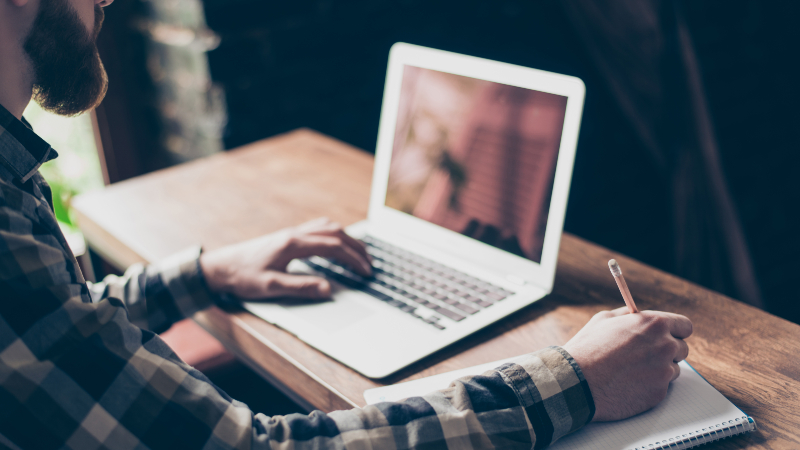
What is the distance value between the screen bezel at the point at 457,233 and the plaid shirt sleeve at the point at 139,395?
0.22 metres

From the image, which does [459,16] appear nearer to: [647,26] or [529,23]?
[529,23]

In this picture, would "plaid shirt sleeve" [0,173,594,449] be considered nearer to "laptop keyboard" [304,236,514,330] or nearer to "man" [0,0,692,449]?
"man" [0,0,692,449]

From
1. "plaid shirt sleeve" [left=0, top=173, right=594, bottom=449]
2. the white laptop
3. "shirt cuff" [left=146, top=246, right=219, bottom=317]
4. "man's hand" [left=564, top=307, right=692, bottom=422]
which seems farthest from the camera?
"shirt cuff" [left=146, top=246, right=219, bottom=317]

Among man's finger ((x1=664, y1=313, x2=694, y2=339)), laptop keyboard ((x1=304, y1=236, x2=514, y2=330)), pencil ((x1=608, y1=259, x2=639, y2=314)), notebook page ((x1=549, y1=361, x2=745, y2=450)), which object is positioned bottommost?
laptop keyboard ((x1=304, y1=236, x2=514, y2=330))

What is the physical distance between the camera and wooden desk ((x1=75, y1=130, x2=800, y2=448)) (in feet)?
2.20

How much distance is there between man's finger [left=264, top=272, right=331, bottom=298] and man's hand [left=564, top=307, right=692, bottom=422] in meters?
0.35

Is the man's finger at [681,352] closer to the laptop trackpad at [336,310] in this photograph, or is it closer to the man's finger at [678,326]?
the man's finger at [678,326]

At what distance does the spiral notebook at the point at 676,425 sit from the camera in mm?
568

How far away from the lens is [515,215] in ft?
2.74

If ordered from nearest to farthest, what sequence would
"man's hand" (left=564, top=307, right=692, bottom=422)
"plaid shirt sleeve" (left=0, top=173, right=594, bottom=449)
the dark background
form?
"plaid shirt sleeve" (left=0, top=173, right=594, bottom=449), "man's hand" (left=564, top=307, right=692, bottom=422), the dark background

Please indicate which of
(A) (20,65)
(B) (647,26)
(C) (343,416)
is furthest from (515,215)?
(B) (647,26)

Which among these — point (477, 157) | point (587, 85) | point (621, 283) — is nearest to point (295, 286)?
point (477, 157)

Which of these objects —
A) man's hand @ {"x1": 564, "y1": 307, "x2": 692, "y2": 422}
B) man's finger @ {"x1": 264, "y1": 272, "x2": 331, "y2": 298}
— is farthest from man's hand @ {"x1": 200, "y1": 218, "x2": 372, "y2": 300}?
man's hand @ {"x1": 564, "y1": 307, "x2": 692, "y2": 422}

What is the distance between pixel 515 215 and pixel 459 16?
1.21 meters
